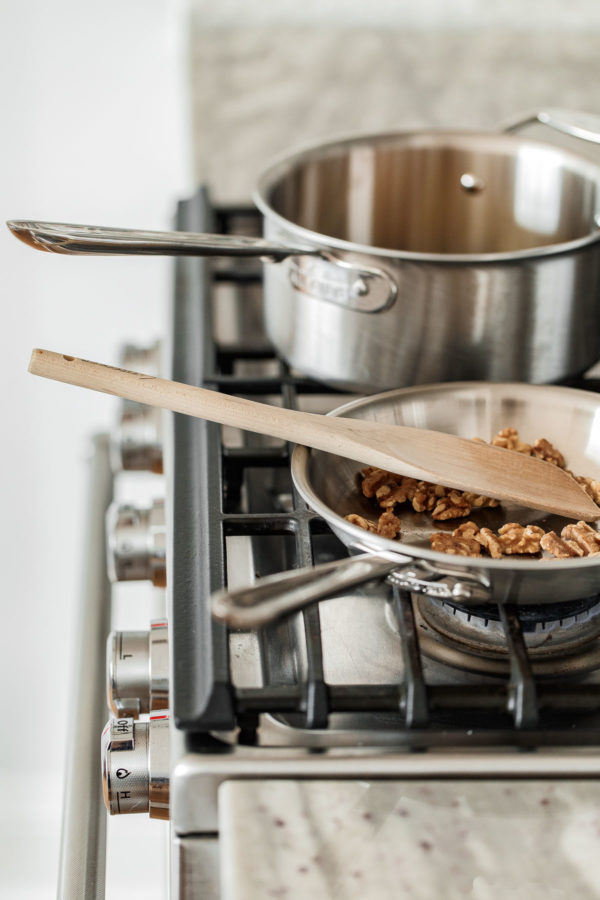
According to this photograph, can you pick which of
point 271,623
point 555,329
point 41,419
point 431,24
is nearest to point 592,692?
point 271,623

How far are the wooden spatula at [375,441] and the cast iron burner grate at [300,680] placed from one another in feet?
0.16

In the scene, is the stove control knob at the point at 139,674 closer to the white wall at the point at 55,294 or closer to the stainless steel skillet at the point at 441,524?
the stainless steel skillet at the point at 441,524

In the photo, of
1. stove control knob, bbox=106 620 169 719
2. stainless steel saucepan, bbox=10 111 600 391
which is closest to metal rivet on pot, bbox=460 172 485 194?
stainless steel saucepan, bbox=10 111 600 391

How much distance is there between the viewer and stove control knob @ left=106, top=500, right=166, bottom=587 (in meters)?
0.67

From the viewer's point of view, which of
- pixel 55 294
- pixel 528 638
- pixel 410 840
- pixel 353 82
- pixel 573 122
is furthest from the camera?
pixel 55 294

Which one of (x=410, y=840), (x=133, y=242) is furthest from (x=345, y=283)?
(x=410, y=840)

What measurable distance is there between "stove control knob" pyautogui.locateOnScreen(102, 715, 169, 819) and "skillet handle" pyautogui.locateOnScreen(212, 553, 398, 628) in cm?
11

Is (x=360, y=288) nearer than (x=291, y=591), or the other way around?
(x=291, y=591)

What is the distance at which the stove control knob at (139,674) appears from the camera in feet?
1.68

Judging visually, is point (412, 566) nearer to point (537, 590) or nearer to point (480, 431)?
point (537, 590)

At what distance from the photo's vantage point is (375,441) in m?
0.53

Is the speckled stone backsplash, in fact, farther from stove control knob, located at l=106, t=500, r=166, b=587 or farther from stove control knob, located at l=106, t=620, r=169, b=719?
stove control knob, located at l=106, t=620, r=169, b=719

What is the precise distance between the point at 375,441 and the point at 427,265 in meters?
0.15

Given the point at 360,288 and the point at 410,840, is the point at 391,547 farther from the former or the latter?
the point at 360,288
